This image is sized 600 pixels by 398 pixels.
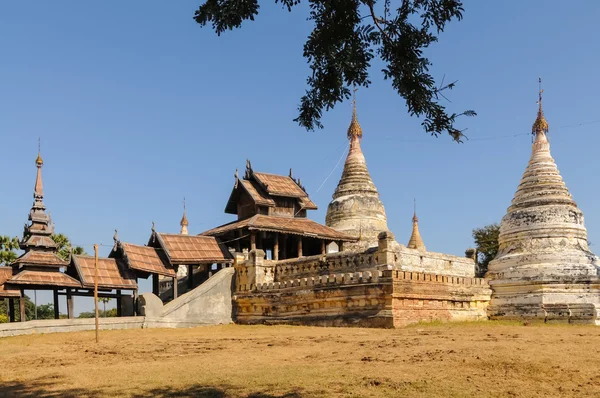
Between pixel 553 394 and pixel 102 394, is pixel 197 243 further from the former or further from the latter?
pixel 553 394

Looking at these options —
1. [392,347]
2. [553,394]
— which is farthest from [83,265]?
[553,394]

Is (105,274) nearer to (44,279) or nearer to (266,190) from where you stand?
(44,279)

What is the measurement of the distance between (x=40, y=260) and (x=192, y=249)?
6.77 metres

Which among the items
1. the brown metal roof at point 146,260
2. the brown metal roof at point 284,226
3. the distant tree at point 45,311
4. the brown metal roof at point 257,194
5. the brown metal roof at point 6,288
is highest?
the brown metal roof at point 257,194

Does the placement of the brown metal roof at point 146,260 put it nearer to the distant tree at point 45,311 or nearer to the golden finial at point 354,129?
the golden finial at point 354,129

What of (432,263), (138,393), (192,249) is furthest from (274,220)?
(138,393)

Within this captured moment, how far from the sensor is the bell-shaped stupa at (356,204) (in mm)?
36594

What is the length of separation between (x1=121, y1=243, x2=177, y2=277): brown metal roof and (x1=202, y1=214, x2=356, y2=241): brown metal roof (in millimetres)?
3619

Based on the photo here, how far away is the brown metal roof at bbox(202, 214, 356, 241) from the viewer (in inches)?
1137

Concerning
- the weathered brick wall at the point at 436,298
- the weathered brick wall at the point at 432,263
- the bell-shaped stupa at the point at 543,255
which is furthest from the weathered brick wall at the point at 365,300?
the weathered brick wall at the point at 432,263

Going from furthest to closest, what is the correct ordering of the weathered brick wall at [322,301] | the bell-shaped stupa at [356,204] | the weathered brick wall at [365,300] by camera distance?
the bell-shaped stupa at [356,204] → the weathered brick wall at [322,301] → the weathered brick wall at [365,300]

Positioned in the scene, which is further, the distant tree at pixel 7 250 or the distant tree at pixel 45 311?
the distant tree at pixel 45 311

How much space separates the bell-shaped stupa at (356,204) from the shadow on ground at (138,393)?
2565 cm

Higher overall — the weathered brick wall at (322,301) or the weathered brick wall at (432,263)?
the weathered brick wall at (432,263)
